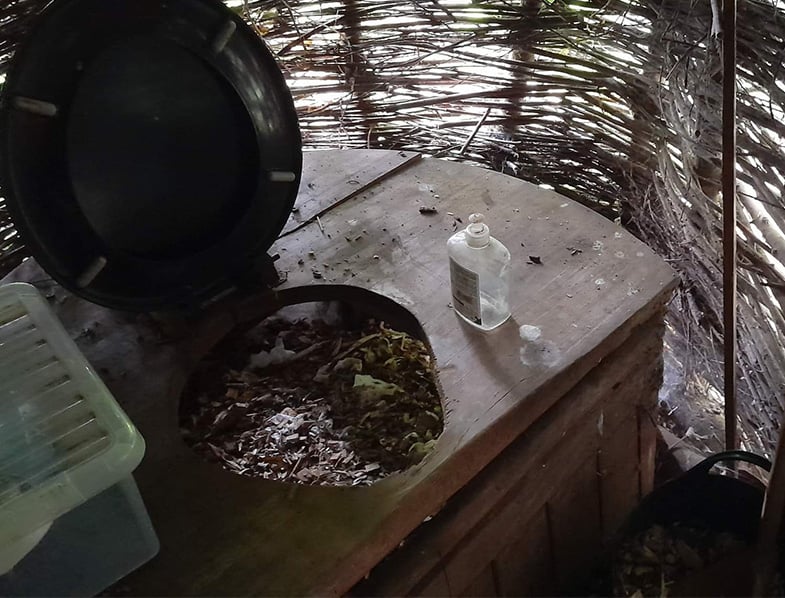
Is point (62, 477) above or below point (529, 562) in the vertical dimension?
above

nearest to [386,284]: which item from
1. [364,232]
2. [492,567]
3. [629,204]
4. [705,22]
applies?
[364,232]

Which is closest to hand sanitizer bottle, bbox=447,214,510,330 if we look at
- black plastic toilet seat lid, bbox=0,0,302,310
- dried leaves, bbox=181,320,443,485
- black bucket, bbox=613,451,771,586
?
dried leaves, bbox=181,320,443,485

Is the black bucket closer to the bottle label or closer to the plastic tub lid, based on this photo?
the bottle label

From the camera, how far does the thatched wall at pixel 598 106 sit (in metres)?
1.09

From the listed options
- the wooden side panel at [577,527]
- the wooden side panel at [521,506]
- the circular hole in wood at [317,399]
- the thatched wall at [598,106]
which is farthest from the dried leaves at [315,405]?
the thatched wall at [598,106]

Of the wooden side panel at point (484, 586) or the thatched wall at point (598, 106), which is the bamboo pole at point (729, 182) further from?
the wooden side panel at point (484, 586)

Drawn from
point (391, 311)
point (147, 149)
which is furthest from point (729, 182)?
point (147, 149)

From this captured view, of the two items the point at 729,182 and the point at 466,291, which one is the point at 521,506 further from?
the point at 729,182

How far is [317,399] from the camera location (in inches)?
40.9

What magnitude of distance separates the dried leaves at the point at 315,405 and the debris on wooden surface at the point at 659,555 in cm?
40

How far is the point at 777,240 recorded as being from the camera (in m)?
1.10

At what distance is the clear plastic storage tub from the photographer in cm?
61

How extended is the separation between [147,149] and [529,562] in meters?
0.73

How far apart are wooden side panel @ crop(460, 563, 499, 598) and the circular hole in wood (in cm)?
17
